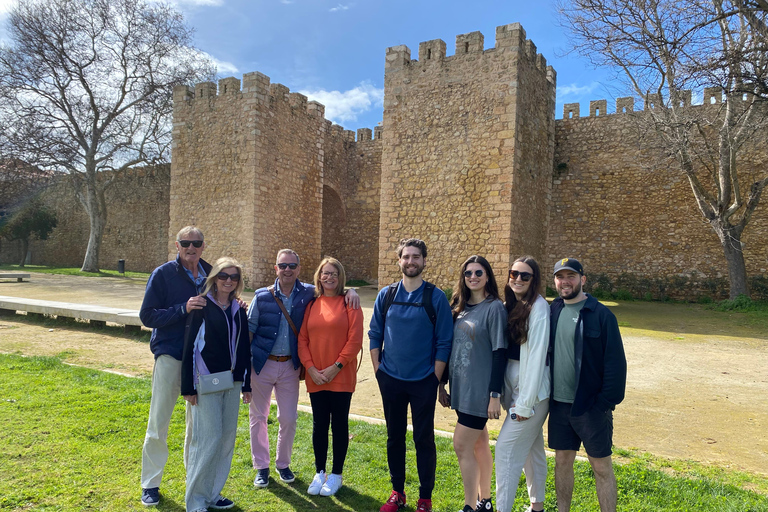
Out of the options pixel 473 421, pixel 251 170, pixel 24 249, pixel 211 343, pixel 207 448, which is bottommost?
pixel 207 448

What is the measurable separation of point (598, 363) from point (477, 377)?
0.64 metres

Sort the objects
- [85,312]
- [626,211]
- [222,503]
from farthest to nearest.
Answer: [626,211], [85,312], [222,503]

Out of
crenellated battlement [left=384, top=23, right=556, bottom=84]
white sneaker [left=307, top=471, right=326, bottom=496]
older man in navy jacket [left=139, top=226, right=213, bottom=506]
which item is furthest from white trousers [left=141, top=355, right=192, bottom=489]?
crenellated battlement [left=384, top=23, right=556, bottom=84]

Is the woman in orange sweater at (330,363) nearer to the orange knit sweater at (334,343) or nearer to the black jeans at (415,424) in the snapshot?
the orange knit sweater at (334,343)

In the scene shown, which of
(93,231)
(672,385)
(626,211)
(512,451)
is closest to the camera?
(512,451)

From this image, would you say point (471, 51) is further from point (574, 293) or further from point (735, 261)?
point (574, 293)

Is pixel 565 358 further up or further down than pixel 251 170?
further down

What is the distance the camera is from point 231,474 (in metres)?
3.32

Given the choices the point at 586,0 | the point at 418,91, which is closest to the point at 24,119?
the point at 418,91

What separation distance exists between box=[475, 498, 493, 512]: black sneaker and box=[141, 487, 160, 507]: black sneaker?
74.0 inches

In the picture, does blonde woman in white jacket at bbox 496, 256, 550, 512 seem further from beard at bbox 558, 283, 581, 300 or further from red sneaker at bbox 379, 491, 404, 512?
red sneaker at bbox 379, 491, 404, 512

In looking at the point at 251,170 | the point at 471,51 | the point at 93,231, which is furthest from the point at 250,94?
the point at 93,231

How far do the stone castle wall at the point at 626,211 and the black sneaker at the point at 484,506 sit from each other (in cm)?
1325

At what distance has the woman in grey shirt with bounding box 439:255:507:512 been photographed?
8.94ft
